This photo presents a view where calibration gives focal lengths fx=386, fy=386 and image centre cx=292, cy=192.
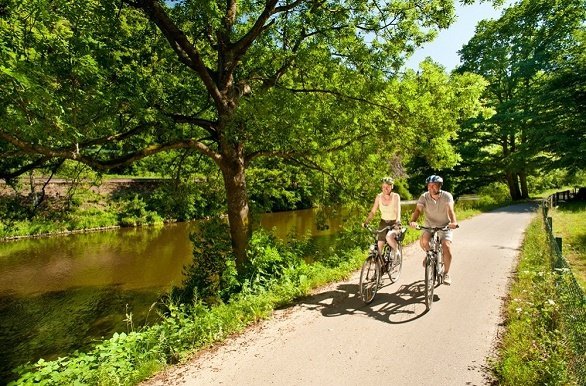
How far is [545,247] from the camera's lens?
33.3 ft

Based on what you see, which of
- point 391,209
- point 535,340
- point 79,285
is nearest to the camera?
point 535,340

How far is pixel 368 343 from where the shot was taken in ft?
17.2

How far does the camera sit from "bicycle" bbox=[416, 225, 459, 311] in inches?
251

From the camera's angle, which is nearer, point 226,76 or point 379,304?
point 379,304

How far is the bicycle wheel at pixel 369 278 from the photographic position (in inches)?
271

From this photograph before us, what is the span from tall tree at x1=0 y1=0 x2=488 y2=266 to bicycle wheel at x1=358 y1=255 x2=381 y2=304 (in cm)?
359

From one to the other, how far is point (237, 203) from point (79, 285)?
29.4ft

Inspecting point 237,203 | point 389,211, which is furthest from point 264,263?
point 389,211

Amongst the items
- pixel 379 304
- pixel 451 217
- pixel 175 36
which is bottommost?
pixel 379 304

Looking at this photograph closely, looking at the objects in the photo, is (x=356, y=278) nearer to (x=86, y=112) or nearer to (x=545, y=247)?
(x=545, y=247)

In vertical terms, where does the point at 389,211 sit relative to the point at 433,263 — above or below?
above

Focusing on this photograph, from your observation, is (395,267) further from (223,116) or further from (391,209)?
(223,116)

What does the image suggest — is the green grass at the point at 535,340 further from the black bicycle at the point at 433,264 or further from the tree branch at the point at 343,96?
the tree branch at the point at 343,96

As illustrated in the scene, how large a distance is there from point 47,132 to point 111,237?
69.5 feet
